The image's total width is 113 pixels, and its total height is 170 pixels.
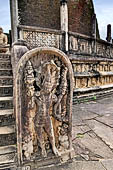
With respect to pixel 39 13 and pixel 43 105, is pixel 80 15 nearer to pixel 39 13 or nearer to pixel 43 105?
pixel 39 13

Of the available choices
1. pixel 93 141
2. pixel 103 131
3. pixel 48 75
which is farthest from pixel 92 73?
pixel 48 75

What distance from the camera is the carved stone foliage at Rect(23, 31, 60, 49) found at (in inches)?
171

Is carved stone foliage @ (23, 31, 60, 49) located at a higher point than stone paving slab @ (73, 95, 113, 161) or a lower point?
higher

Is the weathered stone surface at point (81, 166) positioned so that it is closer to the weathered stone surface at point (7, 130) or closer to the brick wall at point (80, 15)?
the weathered stone surface at point (7, 130)

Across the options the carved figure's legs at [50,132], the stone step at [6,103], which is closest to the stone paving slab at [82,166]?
the carved figure's legs at [50,132]

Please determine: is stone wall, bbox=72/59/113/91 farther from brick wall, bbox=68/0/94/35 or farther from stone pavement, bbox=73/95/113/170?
brick wall, bbox=68/0/94/35

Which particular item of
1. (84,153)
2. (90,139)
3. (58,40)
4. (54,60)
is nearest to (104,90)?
(58,40)

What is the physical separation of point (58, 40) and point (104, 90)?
293 centimetres

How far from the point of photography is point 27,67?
1.27 metres

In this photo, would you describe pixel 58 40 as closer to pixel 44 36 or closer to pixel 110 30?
pixel 44 36

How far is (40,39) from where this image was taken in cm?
454

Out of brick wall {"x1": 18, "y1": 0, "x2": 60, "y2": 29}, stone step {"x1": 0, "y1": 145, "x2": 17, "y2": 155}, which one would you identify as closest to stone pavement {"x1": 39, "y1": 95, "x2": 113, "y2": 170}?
stone step {"x1": 0, "y1": 145, "x2": 17, "y2": 155}

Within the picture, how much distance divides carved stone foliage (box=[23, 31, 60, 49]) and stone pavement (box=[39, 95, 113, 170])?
2971mm

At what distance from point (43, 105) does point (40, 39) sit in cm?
373
